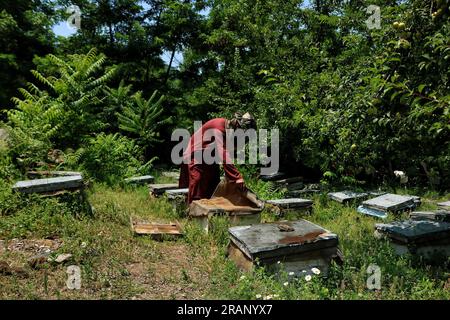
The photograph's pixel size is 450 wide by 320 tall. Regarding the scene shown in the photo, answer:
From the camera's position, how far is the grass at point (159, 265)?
3.49 meters

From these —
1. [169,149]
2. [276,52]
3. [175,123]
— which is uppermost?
[276,52]

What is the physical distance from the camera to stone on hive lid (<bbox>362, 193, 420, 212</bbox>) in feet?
22.6

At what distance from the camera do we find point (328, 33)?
1197cm

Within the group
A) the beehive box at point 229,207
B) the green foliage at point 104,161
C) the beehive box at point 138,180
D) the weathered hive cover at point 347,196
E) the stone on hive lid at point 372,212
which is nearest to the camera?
the beehive box at point 229,207

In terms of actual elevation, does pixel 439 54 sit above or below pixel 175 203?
above

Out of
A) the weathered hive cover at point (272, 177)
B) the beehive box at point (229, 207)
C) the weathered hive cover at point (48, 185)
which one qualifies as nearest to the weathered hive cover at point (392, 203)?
the beehive box at point (229, 207)

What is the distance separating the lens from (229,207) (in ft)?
19.2

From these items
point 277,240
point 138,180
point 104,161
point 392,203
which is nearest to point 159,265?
point 277,240

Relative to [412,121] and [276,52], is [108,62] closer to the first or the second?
[276,52]

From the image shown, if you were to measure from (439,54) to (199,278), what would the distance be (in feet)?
11.0

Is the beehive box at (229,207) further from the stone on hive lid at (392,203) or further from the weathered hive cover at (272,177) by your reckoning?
the weathered hive cover at (272,177)

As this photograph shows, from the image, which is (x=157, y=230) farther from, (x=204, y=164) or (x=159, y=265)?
(x=204, y=164)

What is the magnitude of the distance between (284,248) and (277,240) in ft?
0.52
